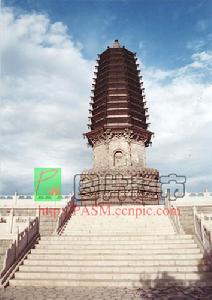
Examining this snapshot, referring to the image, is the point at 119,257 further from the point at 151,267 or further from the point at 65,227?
the point at 65,227

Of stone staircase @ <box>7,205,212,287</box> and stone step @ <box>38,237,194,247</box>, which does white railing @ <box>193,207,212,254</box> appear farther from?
stone step @ <box>38,237,194,247</box>

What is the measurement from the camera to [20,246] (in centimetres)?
1098

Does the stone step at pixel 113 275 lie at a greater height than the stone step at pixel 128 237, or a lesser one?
lesser

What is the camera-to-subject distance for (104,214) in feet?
59.7

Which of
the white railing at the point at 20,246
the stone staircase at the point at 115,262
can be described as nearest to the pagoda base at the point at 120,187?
the white railing at the point at 20,246

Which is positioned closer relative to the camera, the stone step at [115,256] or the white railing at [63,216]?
the stone step at [115,256]

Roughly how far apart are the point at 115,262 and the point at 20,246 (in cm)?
352

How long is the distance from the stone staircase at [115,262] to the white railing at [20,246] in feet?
1.16

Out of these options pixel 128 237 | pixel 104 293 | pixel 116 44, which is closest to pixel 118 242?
pixel 128 237

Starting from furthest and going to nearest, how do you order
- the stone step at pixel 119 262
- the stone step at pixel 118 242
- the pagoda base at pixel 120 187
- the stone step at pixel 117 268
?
1. the pagoda base at pixel 120 187
2. the stone step at pixel 118 242
3. the stone step at pixel 119 262
4. the stone step at pixel 117 268

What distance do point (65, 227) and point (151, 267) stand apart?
265 inches

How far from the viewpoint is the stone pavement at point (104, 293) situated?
7.69 meters

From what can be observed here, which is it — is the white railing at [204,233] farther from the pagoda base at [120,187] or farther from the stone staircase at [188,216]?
the pagoda base at [120,187]

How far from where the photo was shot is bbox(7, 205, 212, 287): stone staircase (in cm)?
922
